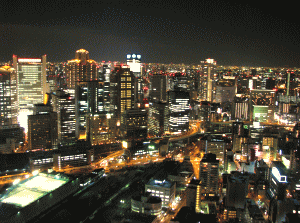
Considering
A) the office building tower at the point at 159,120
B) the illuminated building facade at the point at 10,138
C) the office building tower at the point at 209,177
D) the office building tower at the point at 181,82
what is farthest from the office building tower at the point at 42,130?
the office building tower at the point at 181,82

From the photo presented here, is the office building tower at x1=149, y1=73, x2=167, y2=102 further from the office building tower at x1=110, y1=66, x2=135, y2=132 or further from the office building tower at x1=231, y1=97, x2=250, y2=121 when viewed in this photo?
the office building tower at x1=110, y1=66, x2=135, y2=132

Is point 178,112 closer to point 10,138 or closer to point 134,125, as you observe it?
point 134,125

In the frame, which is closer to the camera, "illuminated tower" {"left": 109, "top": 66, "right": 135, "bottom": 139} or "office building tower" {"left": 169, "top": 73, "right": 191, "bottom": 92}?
"illuminated tower" {"left": 109, "top": 66, "right": 135, "bottom": 139}

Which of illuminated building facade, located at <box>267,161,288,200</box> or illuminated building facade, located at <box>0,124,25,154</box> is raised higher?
illuminated building facade, located at <box>0,124,25,154</box>

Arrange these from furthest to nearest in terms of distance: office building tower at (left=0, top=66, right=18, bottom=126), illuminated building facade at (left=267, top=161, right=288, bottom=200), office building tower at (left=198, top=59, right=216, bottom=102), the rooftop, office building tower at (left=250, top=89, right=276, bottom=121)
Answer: office building tower at (left=198, top=59, right=216, bottom=102)
office building tower at (left=250, top=89, right=276, bottom=121)
office building tower at (left=0, top=66, right=18, bottom=126)
illuminated building facade at (left=267, top=161, right=288, bottom=200)
the rooftop

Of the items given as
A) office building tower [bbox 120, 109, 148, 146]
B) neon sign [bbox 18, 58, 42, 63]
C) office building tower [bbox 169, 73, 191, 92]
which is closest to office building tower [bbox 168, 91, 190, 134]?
office building tower [bbox 120, 109, 148, 146]

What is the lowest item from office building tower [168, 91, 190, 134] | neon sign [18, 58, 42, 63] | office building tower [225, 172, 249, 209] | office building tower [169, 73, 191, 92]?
office building tower [225, 172, 249, 209]
